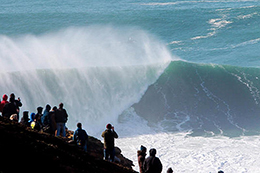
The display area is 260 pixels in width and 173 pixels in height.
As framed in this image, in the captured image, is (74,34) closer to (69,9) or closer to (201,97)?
(69,9)

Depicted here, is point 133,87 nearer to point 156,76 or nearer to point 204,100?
point 156,76

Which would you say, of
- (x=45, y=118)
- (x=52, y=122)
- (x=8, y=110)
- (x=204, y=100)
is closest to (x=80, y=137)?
(x=52, y=122)

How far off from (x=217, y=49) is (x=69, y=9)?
993 inches

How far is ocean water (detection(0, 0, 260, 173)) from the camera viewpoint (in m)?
24.5

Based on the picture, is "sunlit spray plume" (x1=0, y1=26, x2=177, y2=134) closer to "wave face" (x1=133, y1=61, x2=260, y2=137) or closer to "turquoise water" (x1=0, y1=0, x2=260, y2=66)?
"wave face" (x1=133, y1=61, x2=260, y2=137)

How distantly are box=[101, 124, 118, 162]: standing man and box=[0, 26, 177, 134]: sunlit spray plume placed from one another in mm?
14528

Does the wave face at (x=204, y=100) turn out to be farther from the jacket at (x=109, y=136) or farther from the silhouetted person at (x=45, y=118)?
the jacket at (x=109, y=136)

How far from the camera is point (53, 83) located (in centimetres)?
3152

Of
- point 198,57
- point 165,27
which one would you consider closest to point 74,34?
point 165,27

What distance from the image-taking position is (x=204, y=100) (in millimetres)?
31656

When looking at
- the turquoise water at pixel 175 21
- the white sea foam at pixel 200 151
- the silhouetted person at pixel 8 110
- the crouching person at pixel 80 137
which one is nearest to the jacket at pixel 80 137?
the crouching person at pixel 80 137

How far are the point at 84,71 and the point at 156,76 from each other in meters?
5.94

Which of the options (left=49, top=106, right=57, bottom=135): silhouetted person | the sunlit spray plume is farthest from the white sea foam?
(left=49, top=106, right=57, bottom=135): silhouetted person

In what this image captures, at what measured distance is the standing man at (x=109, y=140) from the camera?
11805 mm
